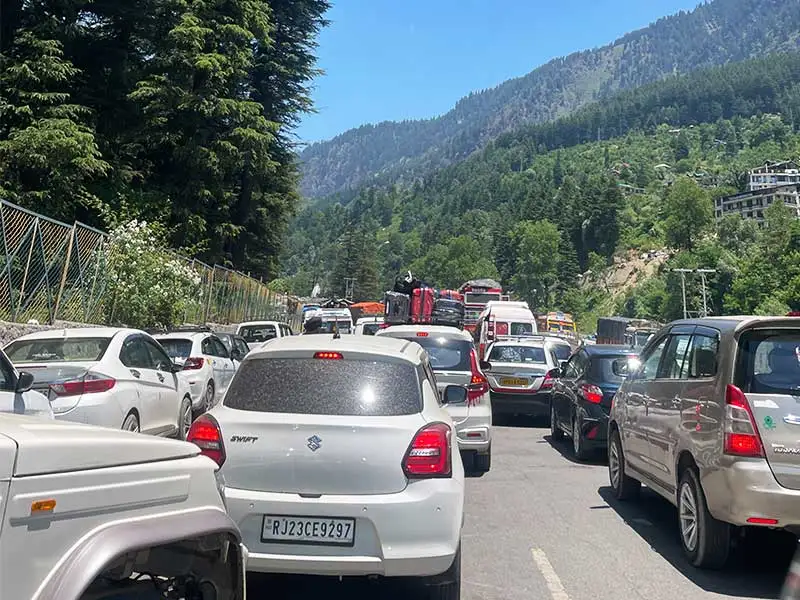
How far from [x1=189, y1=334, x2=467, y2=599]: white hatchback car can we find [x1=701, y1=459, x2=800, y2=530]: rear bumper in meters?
2.13

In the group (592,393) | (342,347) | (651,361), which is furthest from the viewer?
(592,393)

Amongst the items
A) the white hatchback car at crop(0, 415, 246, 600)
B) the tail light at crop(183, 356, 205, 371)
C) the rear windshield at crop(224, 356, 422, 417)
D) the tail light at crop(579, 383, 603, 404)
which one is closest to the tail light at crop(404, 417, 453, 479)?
the rear windshield at crop(224, 356, 422, 417)

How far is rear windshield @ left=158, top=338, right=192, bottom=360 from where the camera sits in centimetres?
1462

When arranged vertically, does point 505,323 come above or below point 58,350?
below

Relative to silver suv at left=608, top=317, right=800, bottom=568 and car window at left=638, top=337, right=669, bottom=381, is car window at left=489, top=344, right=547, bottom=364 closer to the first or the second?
car window at left=638, top=337, right=669, bottom=381

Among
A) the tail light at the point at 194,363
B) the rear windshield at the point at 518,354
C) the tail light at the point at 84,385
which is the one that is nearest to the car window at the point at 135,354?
the tail light at the point at 84,385

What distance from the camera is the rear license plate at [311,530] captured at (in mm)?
4699

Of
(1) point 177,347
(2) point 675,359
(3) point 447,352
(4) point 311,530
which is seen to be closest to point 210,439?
(4) point 311,530

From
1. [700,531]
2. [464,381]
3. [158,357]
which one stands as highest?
[158,357]

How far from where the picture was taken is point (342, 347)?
213 inches

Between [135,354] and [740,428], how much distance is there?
24.6ft

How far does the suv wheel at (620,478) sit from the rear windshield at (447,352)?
2.22 m

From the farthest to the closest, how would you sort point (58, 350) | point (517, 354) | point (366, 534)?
point (517, 354), point (58, 350), point (366, 534)

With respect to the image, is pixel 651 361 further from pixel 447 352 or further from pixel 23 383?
pixel 23 383
